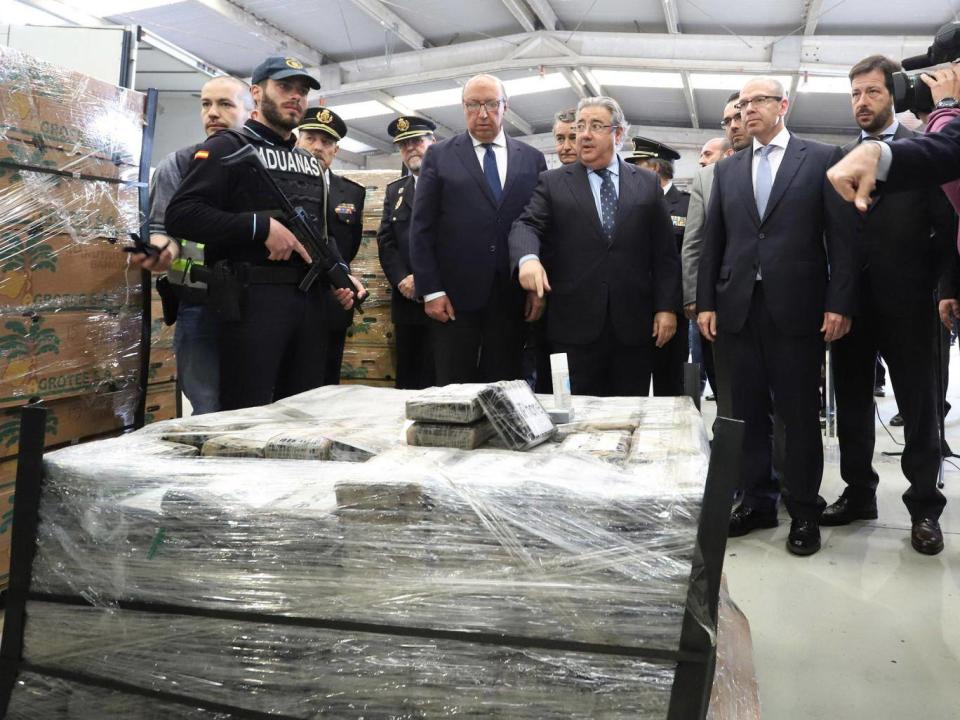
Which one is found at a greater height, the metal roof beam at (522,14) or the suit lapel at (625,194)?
the metal roof beam at (522,14)

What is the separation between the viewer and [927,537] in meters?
2.39

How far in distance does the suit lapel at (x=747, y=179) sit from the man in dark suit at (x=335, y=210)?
139cm

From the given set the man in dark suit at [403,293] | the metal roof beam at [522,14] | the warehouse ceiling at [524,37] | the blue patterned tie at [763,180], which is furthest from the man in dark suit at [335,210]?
the metal roof beam at [522,14]

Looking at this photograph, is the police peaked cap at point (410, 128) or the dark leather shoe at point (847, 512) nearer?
the dark leather shoe at point (847, 512)

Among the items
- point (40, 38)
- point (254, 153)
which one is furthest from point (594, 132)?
point (40, 38)

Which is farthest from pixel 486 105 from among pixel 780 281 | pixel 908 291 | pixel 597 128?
pixel 908 291

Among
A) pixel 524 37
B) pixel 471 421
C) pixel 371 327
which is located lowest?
pixel 471 421

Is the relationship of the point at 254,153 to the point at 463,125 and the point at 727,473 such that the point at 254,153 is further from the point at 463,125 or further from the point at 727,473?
the point at 463,125

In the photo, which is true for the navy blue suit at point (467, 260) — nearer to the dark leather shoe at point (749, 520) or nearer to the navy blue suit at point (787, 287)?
the navy blue suit at point (787, 287)

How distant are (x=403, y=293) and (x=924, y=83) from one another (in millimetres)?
2018

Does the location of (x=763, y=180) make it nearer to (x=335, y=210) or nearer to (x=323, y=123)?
(x=335, y=210)

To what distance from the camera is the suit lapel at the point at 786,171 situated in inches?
93.1

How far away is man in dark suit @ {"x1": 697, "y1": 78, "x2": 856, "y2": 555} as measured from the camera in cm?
234

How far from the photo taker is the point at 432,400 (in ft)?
3.68
